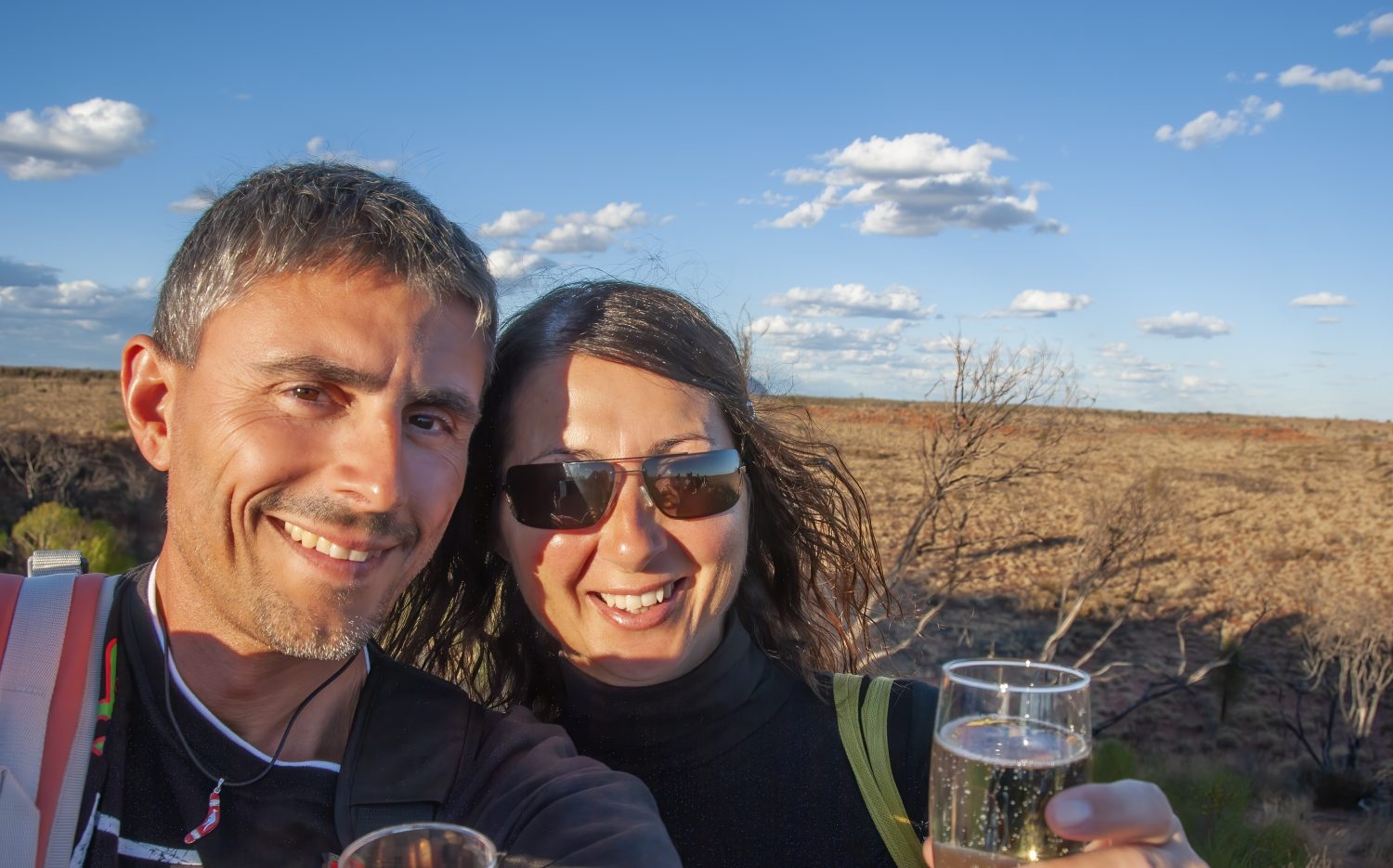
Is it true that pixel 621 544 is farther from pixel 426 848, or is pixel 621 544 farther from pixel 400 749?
pixel 426 848

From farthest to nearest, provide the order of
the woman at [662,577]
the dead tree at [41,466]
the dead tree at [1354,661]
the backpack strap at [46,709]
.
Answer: the dead tree at [41,466]
the dead tree at [1354,661]
the woman at [662,577]
the backpack strap at [46,709]

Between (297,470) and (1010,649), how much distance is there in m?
24.7

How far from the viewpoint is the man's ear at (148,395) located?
2207 mm

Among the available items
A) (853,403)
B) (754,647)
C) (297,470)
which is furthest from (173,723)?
(853,403)

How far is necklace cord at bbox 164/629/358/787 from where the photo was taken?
76.0 inches

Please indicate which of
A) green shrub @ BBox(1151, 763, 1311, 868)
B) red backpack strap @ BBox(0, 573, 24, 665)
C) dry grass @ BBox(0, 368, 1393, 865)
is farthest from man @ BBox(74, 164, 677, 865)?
green shrub @ BBox(1151, 763, 1311, 868)

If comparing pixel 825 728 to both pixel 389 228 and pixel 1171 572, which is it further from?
pixel 1171 572

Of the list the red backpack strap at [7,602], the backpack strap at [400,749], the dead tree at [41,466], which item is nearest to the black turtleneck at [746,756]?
the backpack strap at [400,749]

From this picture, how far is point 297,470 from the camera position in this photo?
199cm

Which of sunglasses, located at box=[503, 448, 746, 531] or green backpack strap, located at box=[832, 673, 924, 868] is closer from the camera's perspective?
green backpack strap, located at box=[832, 673, 924, 868]

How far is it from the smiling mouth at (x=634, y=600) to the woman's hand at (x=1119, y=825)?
108 centimetres

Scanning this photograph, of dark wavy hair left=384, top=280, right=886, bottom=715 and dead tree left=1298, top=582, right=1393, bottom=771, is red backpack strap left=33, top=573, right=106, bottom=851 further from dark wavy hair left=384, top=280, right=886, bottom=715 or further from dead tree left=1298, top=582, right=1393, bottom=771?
dead tree left=1298, top=582, right=1393, bottom=771

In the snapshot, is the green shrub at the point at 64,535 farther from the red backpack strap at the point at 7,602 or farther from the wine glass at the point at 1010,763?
the wine glass at the point at 1010,763

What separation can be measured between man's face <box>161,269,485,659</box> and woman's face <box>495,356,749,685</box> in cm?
45
